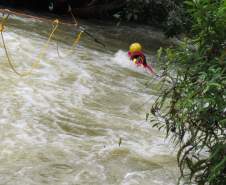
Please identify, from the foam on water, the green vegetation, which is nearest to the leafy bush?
the foam on water

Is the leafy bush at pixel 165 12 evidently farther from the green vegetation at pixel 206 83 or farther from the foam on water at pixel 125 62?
the green vegetation at pixel 206 83

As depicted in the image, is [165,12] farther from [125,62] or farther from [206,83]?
[206,83]

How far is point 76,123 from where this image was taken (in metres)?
6.05

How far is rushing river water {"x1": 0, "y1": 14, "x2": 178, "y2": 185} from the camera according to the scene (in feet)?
15.7

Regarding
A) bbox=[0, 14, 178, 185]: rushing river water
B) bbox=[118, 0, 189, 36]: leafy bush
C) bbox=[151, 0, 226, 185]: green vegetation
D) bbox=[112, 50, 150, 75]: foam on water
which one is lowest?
bbox=[112, 50, 150, 75]: foam on water

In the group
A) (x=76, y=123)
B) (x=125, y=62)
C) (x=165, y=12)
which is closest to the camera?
(x=76, y=123)

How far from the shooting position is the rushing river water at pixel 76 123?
189 inches

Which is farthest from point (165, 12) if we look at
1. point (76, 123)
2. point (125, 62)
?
point (76, 123)

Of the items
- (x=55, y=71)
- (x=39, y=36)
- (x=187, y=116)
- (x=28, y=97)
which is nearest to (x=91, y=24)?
(x=39, y=36)

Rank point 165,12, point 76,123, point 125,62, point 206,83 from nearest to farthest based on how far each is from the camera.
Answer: point 206,83
point 76,123
point 125,62
point 165,12

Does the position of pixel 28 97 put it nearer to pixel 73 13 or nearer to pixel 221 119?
pixel 221 119

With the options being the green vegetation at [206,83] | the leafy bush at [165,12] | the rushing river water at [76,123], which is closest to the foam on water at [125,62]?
the rushing river water at [76,123]

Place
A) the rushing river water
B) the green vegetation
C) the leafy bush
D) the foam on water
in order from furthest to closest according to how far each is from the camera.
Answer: the leafy bush < the foam on water < the rushing river water < the green vegetation

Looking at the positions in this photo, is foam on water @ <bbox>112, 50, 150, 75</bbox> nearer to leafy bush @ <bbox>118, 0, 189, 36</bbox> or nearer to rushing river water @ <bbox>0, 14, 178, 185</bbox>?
rushing river water @ <bbox>0, 14, 178, 185</bbox>
